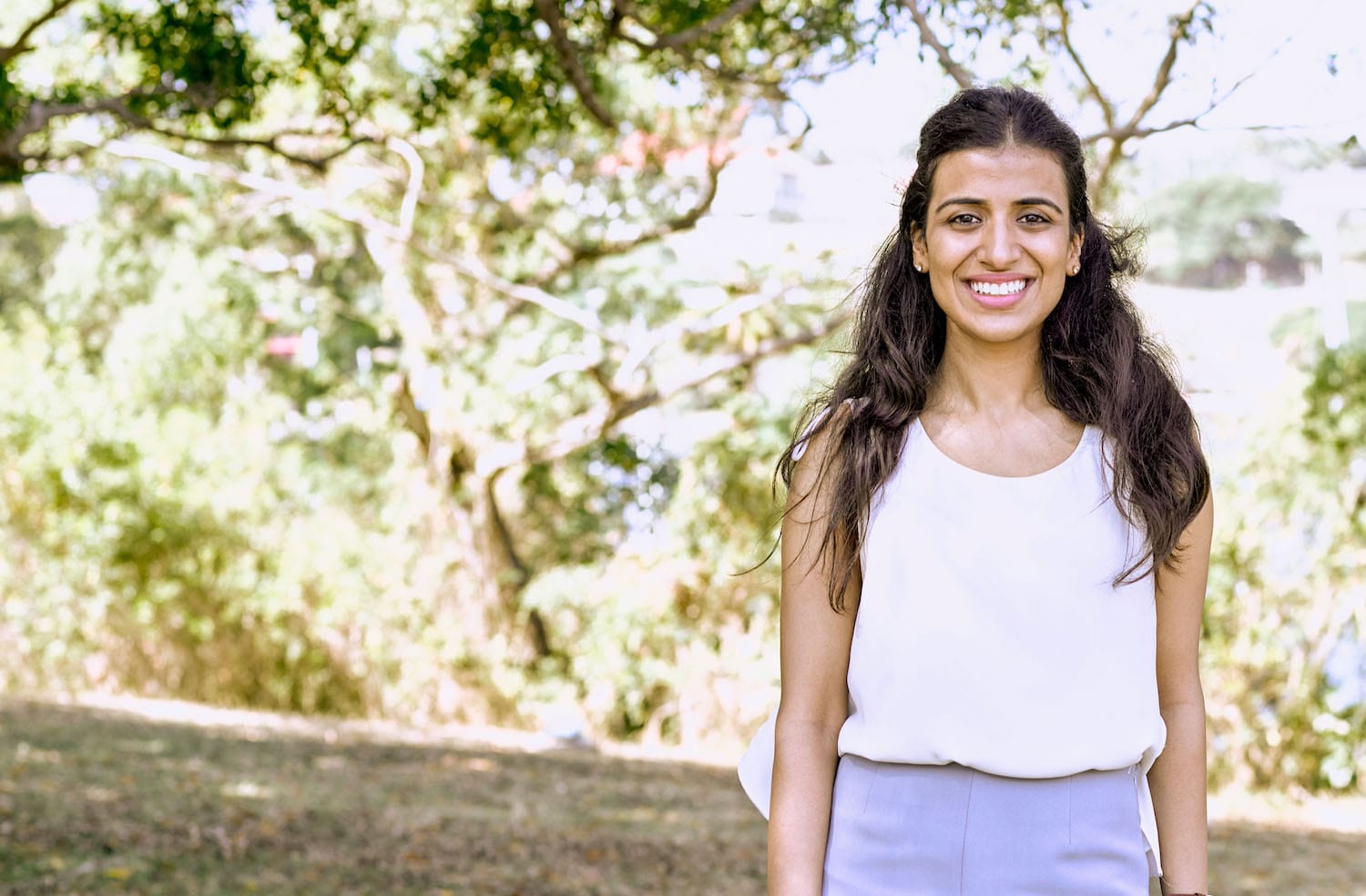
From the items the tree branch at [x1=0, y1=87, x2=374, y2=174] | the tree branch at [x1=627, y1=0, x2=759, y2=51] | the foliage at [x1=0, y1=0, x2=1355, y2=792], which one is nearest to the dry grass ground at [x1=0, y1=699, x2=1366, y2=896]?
the foliage at [x1=0, y1=0, x2=1355, y2=792]

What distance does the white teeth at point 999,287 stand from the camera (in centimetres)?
189

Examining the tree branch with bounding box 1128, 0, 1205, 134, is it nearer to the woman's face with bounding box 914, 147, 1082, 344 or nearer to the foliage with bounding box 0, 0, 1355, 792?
the woman's face with bounding box 914, 147, 1082, 344

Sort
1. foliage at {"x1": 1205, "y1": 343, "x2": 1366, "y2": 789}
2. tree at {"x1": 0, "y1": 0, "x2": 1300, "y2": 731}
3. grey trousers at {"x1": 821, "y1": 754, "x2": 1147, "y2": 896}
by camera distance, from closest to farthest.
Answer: grey trousers at {"x1": 821, "y1": 754, "x2": 1147, "y2": 896} → foliage at {"x1": 1205, "y1": 343, "x2": 1366, "y2": 789} → tree at {"x1": 0, "y1": 0, "x2": 1300, "y2": 731}

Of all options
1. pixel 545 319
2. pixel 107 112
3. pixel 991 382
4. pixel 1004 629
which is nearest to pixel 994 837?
pixel 1004 629

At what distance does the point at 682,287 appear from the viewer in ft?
37.9

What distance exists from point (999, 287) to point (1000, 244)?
53 mm

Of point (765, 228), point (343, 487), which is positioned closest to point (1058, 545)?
point (765, 228)

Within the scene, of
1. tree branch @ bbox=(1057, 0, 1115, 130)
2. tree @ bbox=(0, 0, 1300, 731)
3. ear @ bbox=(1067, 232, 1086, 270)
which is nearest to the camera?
ear @ bbox=(1067, 232, 1086, 270)

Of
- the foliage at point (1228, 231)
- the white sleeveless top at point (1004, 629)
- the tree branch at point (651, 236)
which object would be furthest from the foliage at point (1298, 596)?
the foliage at point (1228, 231)

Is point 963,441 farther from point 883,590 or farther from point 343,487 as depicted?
point 343,487

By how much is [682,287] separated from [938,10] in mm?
7629

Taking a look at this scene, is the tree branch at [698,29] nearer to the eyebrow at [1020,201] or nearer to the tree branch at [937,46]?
the tree branch at [937,46]

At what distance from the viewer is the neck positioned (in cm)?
193

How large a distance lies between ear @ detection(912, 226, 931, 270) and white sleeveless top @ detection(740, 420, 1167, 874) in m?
0.26
